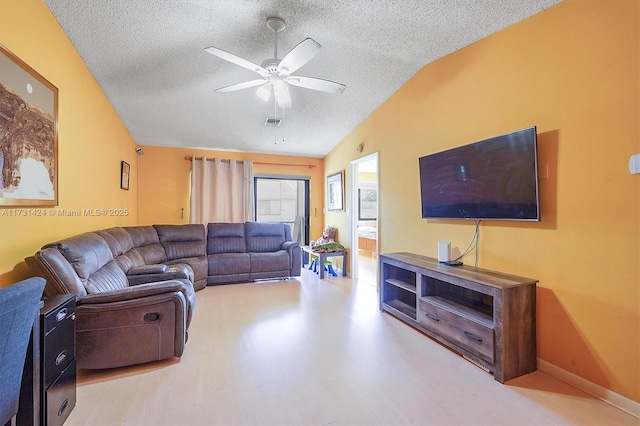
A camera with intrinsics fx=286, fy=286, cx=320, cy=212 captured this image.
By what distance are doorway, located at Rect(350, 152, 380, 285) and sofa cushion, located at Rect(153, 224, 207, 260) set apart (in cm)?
251

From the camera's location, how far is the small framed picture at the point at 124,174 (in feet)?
13.3

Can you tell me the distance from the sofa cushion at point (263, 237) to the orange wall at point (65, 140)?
6.31ft

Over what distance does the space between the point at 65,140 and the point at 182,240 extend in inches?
91.1

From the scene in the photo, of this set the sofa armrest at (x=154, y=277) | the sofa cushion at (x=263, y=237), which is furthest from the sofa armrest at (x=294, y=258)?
the sofa armrest at (x=154, y=277)

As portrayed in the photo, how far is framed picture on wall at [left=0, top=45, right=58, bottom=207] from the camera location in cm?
168

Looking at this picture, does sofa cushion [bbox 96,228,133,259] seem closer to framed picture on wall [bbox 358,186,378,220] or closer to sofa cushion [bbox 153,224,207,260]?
sofa cushion [bbox 153,224,207,260]

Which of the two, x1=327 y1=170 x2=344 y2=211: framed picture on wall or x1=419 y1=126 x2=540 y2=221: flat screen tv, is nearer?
x1=419 y1=126 x2=540 y2=221: flat screen tv

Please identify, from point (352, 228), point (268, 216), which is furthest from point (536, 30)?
point (268, 216)

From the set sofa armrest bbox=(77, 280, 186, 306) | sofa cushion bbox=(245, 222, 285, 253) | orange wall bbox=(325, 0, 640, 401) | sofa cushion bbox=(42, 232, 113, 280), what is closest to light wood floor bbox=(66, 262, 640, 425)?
orange wall bbox=(325, 0, 640, 401)

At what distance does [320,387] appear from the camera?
187cm

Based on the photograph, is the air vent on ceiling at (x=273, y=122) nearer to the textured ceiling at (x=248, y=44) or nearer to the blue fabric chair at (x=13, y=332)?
the textured ceiling at (x=248, y=44)

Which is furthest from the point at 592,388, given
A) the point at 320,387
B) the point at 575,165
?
the point at 320,387

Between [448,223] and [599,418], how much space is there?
1694mm

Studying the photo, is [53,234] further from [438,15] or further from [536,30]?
[536,30]
